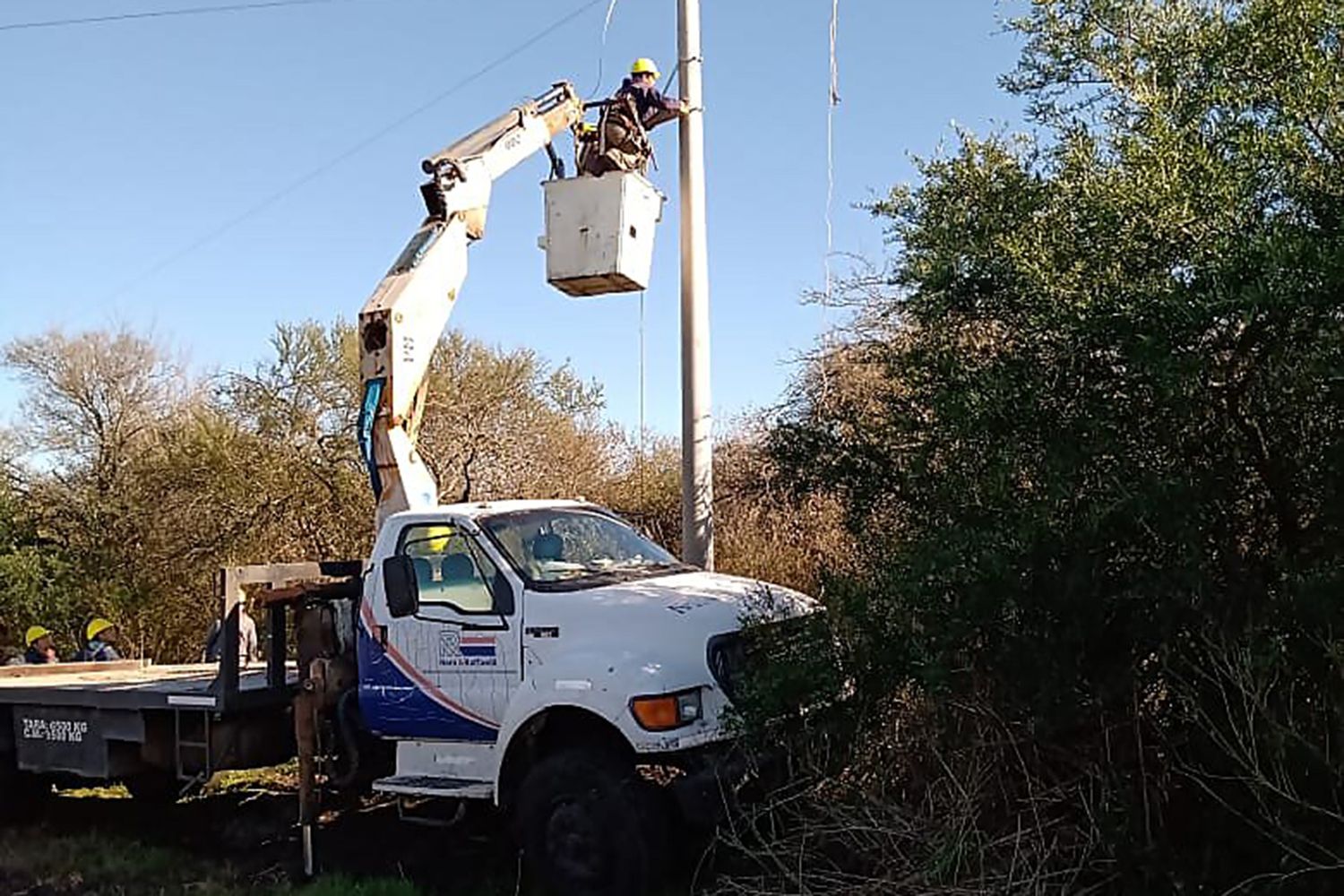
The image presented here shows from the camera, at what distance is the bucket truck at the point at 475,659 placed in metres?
6.88

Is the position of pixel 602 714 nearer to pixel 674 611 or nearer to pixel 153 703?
pixel 674 611

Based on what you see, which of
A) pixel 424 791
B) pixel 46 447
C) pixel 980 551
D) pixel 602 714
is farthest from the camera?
pixel 46 447

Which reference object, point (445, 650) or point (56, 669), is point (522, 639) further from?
point (56, 669)

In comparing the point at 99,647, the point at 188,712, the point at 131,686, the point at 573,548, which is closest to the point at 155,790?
the point at 131,686

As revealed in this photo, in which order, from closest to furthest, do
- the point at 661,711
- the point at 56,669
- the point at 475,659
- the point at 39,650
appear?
1. the point at 661,711
2. the point at 475,659
3. the point at 56,669
4. the point at 39,650

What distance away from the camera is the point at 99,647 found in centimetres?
1262

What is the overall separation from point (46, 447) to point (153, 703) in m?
12.3

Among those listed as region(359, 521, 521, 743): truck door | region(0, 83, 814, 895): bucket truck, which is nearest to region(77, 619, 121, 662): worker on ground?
region(0, 83, 814, 895): bucket truck

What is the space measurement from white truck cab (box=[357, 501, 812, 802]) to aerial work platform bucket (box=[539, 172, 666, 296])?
194 cm

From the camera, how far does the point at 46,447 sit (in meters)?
19.6

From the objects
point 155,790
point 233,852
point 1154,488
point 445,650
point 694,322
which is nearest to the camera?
point 1154,488

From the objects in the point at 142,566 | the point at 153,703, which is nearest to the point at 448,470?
the point at 142,566

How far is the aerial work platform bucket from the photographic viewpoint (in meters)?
9.48

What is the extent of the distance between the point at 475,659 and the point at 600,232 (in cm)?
335
